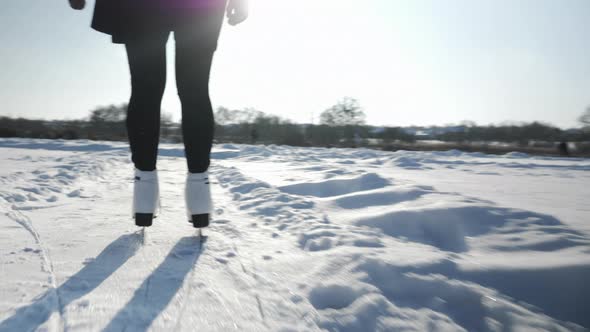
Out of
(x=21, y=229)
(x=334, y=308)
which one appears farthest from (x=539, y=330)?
(x=21, y=229)

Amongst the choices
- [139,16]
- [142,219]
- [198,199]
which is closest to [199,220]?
[198,199]

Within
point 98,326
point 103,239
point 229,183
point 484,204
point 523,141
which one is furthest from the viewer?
point 523,141

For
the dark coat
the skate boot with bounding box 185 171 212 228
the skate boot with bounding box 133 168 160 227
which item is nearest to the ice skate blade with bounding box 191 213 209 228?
the skate boot with bounding box 185 171 212 228

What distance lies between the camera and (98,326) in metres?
0.45

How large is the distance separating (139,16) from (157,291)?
77cm

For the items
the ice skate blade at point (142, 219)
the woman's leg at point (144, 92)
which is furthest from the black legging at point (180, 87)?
the ice skate blade at point (142, 219)

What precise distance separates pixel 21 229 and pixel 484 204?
148 cm

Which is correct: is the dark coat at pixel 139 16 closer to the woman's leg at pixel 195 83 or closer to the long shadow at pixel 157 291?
the woman's leg at pixel 195 83

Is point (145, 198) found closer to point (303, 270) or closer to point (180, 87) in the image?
point (180, 87)

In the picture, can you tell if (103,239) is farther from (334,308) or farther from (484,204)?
(484,204)

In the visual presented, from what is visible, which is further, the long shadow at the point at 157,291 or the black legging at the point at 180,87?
the black legging at the point at 180,87

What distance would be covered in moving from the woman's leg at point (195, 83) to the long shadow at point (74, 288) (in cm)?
30

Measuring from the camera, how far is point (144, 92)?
36.0 inches

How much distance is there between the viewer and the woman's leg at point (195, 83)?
953mm
